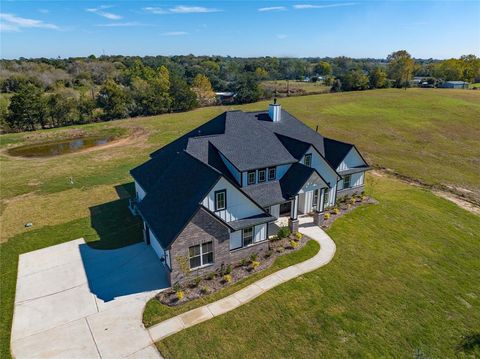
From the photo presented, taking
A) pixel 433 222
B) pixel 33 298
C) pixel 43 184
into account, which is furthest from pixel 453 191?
pixel 43 184

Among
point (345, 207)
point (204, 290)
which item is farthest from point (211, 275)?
point (345, 207)

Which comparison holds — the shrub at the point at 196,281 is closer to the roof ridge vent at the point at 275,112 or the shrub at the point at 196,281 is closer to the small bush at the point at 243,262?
the small bush at the point at 243,262

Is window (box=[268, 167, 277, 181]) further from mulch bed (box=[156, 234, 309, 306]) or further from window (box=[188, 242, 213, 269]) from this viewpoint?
window (box=[188, 242, 213, 269])

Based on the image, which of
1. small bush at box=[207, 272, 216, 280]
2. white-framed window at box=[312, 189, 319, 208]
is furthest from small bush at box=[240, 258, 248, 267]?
white-framed window at box=[312, 189, 319, 208]

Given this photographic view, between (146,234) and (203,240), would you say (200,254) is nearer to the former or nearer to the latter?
(203,240)

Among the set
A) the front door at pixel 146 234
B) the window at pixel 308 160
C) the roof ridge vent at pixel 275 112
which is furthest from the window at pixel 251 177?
the roof ridge vent at pixel 275 112

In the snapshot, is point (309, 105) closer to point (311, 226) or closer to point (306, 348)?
point (311, 226)
